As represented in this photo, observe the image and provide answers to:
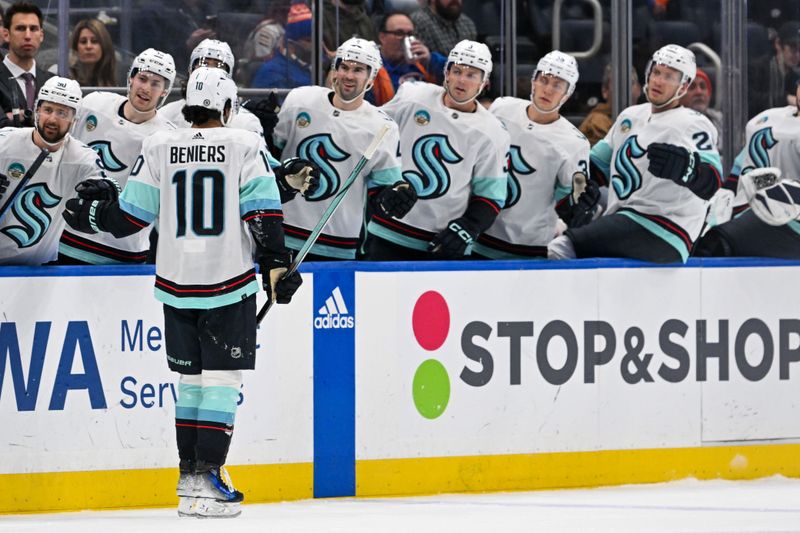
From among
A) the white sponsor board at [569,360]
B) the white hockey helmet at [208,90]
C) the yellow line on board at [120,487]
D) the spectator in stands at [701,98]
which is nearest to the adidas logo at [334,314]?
the white sponsor board at [569,360]

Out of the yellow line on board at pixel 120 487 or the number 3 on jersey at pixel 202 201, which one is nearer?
the number 3 on jersey at pixel 202 201

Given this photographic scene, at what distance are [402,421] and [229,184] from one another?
1.10 meters

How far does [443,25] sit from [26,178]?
255 cm

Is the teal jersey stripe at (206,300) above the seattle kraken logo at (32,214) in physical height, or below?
below

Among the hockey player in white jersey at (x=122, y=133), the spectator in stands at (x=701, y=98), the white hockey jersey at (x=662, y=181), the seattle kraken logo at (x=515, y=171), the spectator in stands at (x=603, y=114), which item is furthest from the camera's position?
the spectator in stands at (x=701, y=98)

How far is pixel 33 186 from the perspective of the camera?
204 inches

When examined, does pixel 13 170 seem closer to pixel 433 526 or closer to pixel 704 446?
pixel 433 526

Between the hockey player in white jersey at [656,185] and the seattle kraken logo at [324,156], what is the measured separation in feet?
2.77

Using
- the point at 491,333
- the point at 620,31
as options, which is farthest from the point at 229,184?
the point at 620,31

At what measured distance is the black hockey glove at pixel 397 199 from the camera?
546 centimetres

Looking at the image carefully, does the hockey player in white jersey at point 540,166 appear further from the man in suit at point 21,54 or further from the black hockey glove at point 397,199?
the man in suit at point 21,54

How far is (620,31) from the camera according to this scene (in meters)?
7.50

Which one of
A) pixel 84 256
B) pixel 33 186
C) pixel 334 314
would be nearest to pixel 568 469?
pixel 334 314

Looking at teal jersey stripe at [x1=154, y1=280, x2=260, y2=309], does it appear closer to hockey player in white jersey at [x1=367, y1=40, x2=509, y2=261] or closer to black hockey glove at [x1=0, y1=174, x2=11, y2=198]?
black hockey glove at [x1=0, y1=174, x2=11, y2=198]
